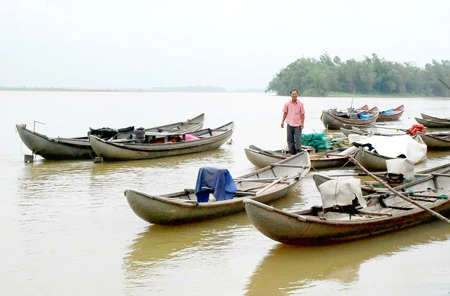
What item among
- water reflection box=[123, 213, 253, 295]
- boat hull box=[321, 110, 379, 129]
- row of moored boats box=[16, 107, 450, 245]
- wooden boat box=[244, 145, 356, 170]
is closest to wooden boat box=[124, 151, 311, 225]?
row of moored boats box=[16, 107, 450, 245]

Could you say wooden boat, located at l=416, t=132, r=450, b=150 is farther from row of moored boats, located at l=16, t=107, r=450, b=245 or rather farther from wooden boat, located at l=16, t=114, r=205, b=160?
wooden boat, located at l=16, t=114, r=205, b=160

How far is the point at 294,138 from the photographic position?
12.3m

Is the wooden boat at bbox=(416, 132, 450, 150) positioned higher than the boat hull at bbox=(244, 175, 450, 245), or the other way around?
the wooden boat at bbox=(416, 132, 450, 150)

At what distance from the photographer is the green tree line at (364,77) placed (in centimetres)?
8962

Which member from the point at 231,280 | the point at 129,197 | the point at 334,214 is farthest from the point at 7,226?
the point at 334,214

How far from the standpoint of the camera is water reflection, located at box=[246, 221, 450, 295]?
6090 mm

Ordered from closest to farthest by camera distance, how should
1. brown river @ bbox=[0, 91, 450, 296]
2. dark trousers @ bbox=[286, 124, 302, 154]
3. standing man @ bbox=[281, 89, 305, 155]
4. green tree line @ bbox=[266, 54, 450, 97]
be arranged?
1. brown river @ bbox=[0, 91, 450, 296]
2. standing man @ bbox=[281, 89, 305, 155]
3. dark trousers @ bbox=[286, 124, 302, 154]
4. green tree line @ bbox=[266, 54, 450, 97]

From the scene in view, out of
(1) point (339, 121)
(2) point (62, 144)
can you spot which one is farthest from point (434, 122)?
(2) point (62, 144)

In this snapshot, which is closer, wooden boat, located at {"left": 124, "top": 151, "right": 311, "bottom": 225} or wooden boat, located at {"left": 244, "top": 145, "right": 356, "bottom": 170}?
wooden boat, located at {"left": 124, "top": 151, "right": 311, "bottom": 225}

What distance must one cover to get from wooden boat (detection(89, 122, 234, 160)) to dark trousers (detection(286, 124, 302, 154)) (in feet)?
13.7

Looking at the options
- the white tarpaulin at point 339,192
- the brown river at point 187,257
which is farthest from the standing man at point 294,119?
the white tarpaulin at point 339,192

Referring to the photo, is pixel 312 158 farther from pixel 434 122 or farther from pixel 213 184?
pixel 434 122

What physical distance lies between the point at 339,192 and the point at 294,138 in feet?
17.8

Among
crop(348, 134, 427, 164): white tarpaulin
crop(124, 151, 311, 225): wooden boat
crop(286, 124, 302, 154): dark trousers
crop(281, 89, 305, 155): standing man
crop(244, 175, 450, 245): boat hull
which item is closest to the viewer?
crop(244, 175, 450, 245): boat hull
